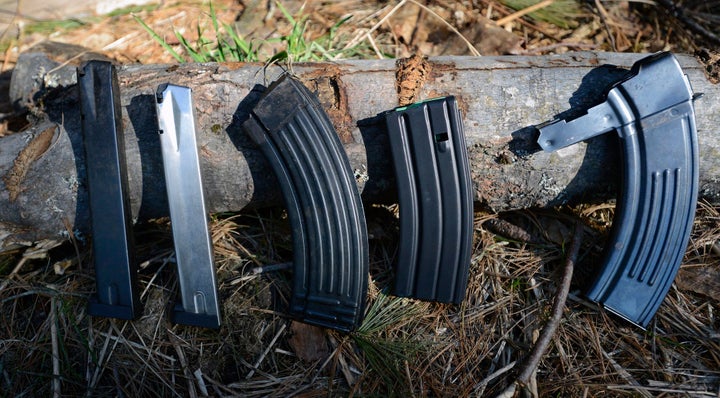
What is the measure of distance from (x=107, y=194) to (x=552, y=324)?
2.12 metres

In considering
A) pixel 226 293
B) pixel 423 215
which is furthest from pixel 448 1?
pixel 226 293

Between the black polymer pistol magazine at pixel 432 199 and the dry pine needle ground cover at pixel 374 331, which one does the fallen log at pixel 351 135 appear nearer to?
the black polymer pistol magazine at pixel 432 199

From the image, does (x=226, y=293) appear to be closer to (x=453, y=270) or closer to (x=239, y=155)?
(x=239, y=155)

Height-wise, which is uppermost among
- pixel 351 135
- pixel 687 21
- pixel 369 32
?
pixel 369 32

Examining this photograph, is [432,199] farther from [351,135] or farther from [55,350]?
[55,350]

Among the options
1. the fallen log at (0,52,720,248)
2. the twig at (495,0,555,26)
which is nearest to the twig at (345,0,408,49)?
the twig at (495,0,555,26)

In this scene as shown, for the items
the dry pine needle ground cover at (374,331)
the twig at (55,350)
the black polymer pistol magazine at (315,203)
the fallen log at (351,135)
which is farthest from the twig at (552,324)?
the twig at (55,350)

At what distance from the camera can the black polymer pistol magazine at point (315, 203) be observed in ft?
7.95

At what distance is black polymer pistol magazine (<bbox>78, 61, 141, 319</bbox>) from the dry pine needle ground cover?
118mm

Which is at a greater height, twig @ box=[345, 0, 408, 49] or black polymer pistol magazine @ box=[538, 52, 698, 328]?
twig @ box=[345, 0, 408, 49]

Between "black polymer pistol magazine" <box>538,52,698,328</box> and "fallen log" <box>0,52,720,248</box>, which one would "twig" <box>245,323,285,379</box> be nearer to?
"fallen log" <box>0,52,720,248</box>

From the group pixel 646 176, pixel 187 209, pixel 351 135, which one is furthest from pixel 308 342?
pixel 646 176

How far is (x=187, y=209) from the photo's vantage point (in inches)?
96.3

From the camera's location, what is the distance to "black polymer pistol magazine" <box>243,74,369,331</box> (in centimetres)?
242
